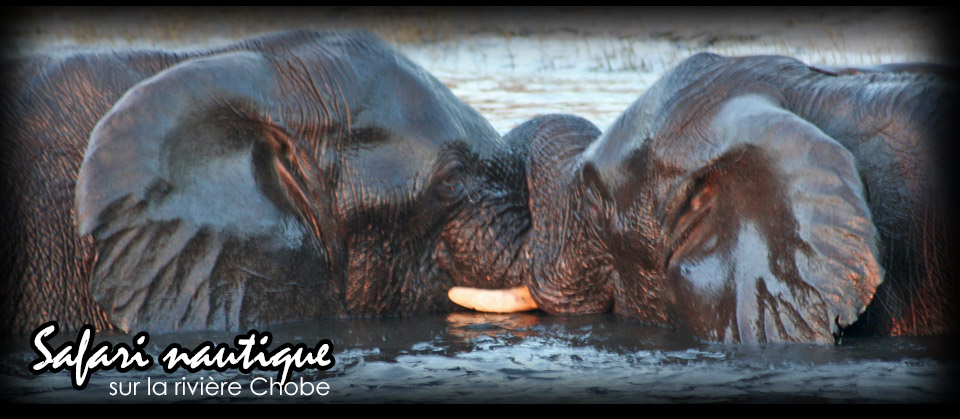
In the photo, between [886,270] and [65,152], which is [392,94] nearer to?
[65,152]

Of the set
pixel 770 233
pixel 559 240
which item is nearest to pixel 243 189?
pixel 559 240

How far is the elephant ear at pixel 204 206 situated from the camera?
15.5ft

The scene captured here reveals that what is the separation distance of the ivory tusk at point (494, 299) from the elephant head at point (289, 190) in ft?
0.14

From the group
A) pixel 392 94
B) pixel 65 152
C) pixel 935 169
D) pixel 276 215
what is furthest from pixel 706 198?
pixel 65 152

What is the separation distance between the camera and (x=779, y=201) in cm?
436

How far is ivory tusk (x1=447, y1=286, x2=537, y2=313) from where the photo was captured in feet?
17.6

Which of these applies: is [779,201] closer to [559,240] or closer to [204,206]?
[559,240]

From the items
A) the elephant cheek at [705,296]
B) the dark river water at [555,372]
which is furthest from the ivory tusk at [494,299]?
the elephant cheek at [705,296]

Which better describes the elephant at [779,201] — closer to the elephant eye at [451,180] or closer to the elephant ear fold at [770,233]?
the elephant ear fold at [770,233]

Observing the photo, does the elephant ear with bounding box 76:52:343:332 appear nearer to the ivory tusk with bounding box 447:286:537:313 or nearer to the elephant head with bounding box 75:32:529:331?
the elephant head with bounding box 75:32:529:331

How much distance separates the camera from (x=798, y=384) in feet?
13.3

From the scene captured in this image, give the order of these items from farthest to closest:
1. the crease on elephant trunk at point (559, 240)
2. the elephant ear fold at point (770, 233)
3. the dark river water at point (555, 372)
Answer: the crease on elephant trunk at point (559, 240) → the elephant ear fold at point (770, 233) → the dark river water at point (555, 372)

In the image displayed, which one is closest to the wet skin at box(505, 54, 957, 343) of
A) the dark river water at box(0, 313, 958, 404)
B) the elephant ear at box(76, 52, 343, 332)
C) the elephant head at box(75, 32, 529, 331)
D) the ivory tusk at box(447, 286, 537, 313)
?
the dark river water at box(0, 313, 958, 404)

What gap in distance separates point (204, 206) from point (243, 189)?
17cm
